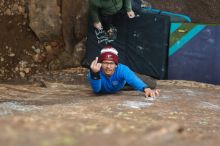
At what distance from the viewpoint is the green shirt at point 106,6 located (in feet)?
28.8

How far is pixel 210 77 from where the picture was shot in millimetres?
9047

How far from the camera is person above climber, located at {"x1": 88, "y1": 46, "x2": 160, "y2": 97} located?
21.0 ft

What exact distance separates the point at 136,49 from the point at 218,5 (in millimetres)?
3135

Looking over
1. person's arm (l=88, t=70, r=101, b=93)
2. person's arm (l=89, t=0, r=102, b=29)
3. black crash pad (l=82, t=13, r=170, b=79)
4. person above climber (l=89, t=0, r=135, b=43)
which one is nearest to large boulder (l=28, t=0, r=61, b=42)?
black crash pad (l=82, t=13, r=170, b=79)

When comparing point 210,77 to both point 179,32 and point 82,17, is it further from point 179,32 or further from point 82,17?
point 82,17

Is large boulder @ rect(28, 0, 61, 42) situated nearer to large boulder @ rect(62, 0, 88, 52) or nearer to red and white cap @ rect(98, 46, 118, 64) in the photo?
large boulder @ rect(62, 0, 88, 52)

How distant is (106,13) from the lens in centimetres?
900

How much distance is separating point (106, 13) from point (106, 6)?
8.4 inches

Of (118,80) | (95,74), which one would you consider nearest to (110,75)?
(118,80)

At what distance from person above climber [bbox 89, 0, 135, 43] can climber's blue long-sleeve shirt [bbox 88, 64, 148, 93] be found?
2.46m

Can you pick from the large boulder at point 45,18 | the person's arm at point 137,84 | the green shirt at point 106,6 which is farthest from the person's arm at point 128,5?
the person's arm at point 137,84

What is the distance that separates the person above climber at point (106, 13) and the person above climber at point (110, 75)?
7.84ft

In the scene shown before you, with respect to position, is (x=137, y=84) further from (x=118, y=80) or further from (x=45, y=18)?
(x=45, y=18)

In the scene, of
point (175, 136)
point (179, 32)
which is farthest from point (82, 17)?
point (175, 136)
